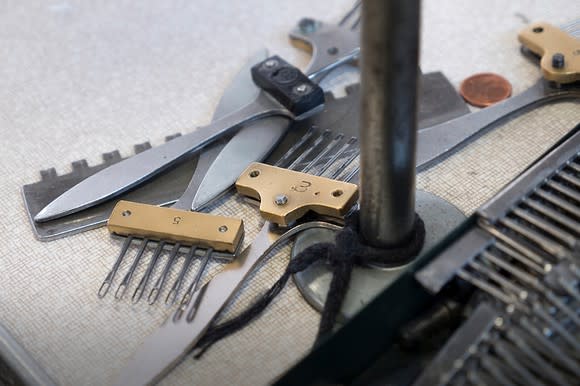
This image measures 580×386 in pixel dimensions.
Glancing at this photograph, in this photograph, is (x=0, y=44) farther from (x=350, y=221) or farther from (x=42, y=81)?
(x=350, y=221)

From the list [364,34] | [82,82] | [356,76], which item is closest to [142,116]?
[82,82]

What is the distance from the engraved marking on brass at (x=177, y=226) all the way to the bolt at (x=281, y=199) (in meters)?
0.04

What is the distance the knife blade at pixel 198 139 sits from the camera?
28.9 inches

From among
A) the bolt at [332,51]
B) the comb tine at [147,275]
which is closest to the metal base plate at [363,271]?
the comb tine at [147,275]

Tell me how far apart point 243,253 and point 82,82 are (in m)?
0.35

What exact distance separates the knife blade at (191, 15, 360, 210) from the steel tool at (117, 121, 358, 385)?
0.05m

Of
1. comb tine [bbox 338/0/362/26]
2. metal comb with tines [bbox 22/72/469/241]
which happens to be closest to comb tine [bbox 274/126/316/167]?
metal comb with tines [bbox 22/72/469/241]

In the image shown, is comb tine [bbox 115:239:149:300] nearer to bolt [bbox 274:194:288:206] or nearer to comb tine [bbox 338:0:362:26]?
bolt [bbox 274:194:288:206]

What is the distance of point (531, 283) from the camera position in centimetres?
55

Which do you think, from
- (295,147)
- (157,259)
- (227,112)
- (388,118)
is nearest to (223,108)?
(227,112)

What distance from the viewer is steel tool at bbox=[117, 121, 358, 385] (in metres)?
0.60

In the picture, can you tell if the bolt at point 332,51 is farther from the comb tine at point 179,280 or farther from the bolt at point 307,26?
the comb tine at point 179,280

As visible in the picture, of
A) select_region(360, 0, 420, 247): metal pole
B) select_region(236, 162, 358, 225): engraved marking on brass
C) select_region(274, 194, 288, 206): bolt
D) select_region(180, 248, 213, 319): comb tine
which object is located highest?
select_region(360, 0, 420, 247): metal pole

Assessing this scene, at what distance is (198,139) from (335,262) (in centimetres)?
23
